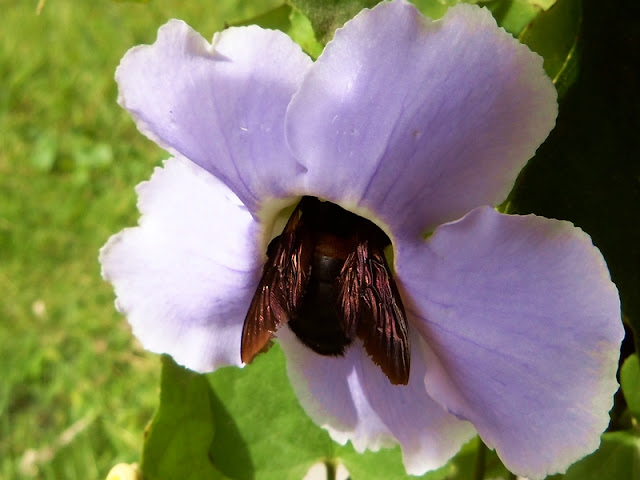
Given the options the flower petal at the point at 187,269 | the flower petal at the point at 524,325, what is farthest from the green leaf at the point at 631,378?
the flower petal at the point at 187,269

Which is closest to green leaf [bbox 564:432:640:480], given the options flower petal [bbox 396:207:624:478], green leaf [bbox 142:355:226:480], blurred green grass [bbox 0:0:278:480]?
flower petal [bbox 396:207:624:478]

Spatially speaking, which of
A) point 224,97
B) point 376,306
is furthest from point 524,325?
point 224,97

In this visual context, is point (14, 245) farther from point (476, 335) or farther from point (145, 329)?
point (476, 335)

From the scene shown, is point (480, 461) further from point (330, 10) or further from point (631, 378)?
point (330, 10)

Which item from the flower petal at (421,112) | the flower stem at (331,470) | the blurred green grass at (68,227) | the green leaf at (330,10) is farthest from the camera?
the blurred green grass at (68,227)

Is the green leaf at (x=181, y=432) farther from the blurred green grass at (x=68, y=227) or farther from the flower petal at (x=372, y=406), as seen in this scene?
the blurred green grass at (x=68, y=227)

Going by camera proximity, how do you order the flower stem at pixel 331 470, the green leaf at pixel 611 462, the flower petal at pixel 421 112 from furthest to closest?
the flower stem at pixel 331 470, the green leaf at pixel 611 462, the flower petal at pixel 421 112

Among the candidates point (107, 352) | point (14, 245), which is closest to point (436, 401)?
point (107, 352)
